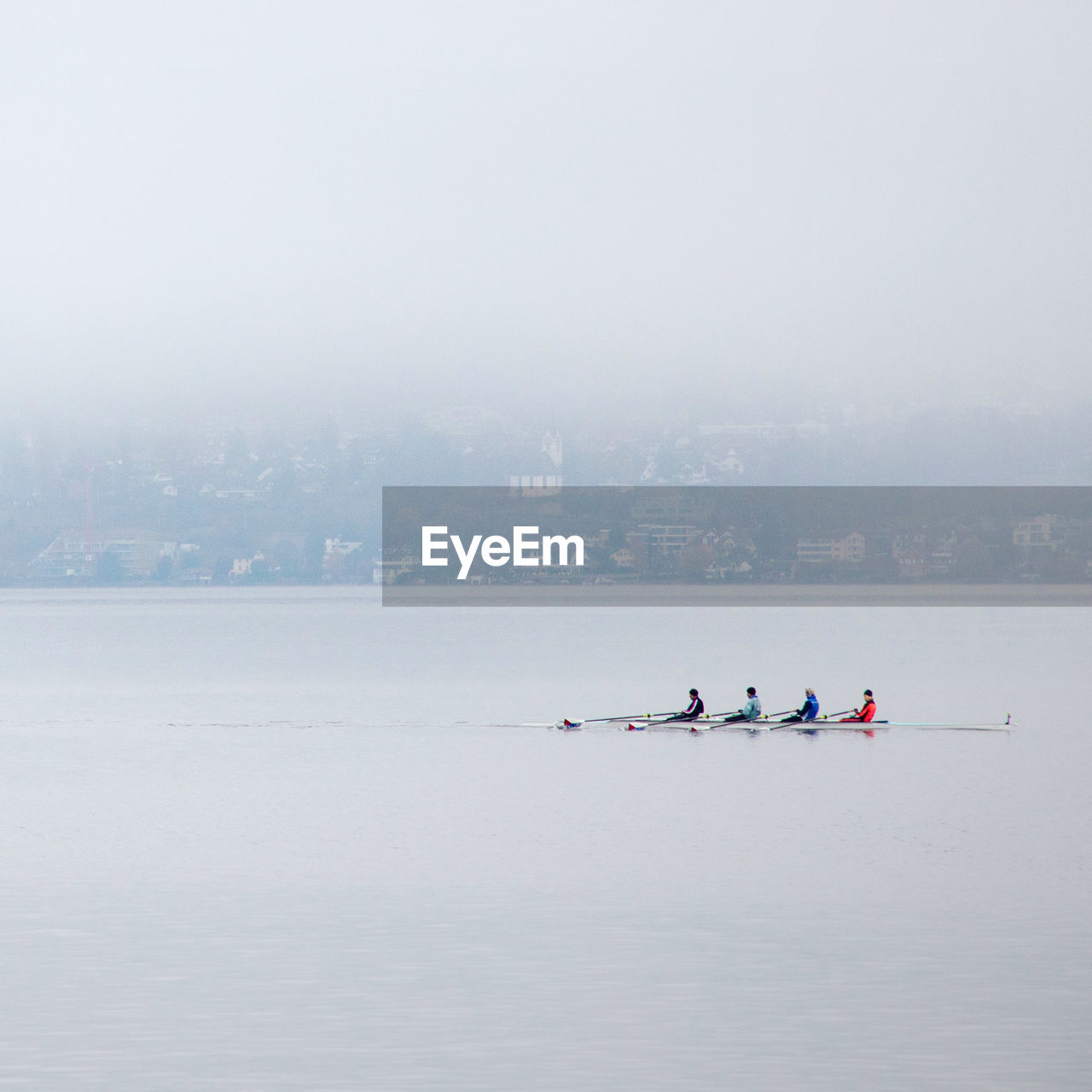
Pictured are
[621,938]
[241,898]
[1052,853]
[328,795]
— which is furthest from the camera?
[328,795]

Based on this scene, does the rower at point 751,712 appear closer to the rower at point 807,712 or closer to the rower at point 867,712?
the rower at point 807,712

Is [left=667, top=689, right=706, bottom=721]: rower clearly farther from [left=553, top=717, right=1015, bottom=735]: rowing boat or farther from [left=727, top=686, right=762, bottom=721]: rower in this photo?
[left=727, top=686, right=762, bottom=721]: rower

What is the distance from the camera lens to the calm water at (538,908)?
533 inches

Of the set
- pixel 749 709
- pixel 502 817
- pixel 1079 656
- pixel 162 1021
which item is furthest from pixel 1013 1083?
pixel 1079 656

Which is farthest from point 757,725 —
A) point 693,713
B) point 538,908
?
point 538,908

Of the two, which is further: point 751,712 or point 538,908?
point 751,712

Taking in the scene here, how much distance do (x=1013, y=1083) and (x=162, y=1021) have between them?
27.4ft

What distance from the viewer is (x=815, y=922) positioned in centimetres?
1867

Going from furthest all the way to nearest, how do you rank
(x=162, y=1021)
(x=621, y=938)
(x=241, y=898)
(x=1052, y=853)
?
(x=1052, y=853), (x=241, y=898), (x=621, y=938), (x=162, y=1021)

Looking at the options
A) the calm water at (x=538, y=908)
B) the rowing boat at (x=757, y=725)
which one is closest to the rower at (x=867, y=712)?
the rowing boat at (x=757, y=725)

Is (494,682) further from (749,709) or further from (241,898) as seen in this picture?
(241,898)

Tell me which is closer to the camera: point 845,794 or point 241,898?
point 241,898

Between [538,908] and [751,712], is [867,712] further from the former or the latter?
[538,908]

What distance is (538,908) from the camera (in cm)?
1950
